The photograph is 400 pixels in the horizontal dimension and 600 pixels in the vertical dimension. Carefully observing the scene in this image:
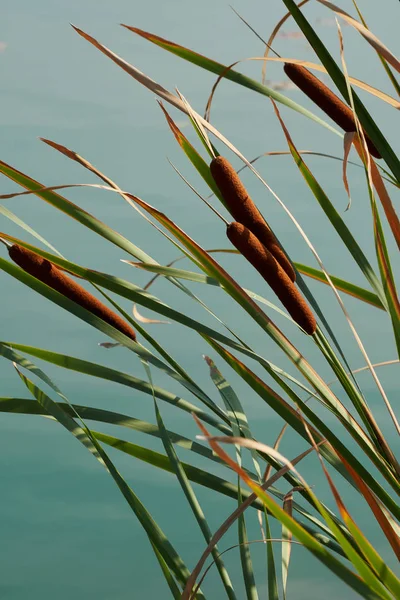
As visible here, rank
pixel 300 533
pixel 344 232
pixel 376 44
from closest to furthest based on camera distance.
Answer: pixel 300 533 < pixel 376 44 < pixel 344 232

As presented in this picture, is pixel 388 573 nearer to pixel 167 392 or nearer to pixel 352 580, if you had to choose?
pixel 352 580

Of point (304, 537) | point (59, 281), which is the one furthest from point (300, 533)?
point (59, 281)

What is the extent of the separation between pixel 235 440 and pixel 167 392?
0.88 ft

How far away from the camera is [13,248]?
598 mm

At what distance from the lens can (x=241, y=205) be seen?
555 millimetres

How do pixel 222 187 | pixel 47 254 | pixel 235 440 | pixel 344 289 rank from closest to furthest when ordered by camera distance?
pixel 235 440 → pixel 222 187 → pixel 47 254 → pixel 344 289

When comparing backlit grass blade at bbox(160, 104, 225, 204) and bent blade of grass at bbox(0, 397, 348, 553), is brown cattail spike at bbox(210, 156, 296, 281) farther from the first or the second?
bent blade of grass at bbox(0, 397, 348, 553)

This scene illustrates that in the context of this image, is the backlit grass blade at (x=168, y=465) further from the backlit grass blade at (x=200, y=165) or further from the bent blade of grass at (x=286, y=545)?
the backlit grass blade at (x=200, y=165)

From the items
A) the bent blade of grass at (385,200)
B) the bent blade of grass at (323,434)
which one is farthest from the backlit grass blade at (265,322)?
the bent blade of grass at (385,200)

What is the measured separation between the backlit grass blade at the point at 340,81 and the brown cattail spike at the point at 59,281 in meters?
0.23

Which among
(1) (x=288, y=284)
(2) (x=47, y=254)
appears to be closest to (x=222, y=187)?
(1) (x=288, y=284)

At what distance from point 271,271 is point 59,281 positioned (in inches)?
6.4

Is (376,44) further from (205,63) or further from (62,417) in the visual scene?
(62,417)

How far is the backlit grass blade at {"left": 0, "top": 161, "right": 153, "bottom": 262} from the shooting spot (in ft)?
1.89
